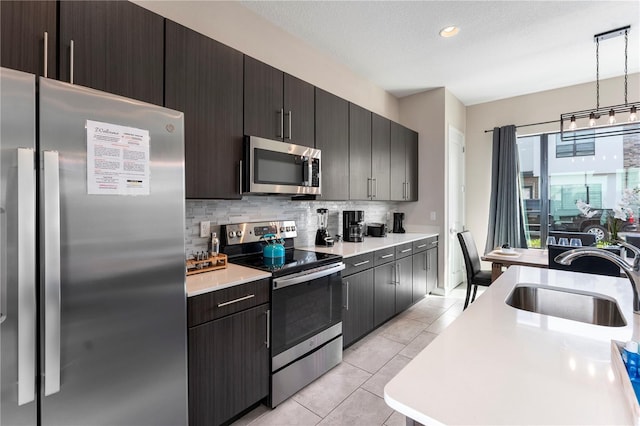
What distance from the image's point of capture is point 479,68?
11.7 ft

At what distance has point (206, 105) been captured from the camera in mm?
1836

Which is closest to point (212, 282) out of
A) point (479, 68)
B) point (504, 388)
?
point (504, 388)

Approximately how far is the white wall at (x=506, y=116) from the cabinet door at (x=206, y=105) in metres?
4.19

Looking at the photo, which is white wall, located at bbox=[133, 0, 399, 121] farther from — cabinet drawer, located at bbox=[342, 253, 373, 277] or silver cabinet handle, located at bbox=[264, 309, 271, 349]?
silver cabinet handle, located at bbox=[264, 309, 271, 349]

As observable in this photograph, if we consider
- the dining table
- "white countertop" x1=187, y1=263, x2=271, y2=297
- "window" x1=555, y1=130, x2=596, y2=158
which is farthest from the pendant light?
"white countertop" x1=187, y1=263, x2=271, y2=297

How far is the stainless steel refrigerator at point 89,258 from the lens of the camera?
3.11 ft

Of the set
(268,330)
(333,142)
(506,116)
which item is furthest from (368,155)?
(506,116)

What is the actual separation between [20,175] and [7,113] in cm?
20

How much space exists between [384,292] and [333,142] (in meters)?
1.61

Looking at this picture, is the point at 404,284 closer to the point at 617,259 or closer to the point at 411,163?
the point at 411,163

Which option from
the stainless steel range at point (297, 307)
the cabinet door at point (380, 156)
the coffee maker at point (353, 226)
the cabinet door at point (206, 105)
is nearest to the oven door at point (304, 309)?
the stainless steel range at point (297, 307)

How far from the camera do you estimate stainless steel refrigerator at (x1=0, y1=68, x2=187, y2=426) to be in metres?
0.95

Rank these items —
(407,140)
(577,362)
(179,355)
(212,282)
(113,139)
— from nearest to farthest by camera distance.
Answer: (577,362), (113,139), (179,355), (212,282), (407,140)

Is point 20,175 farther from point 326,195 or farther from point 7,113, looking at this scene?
point 326,195
